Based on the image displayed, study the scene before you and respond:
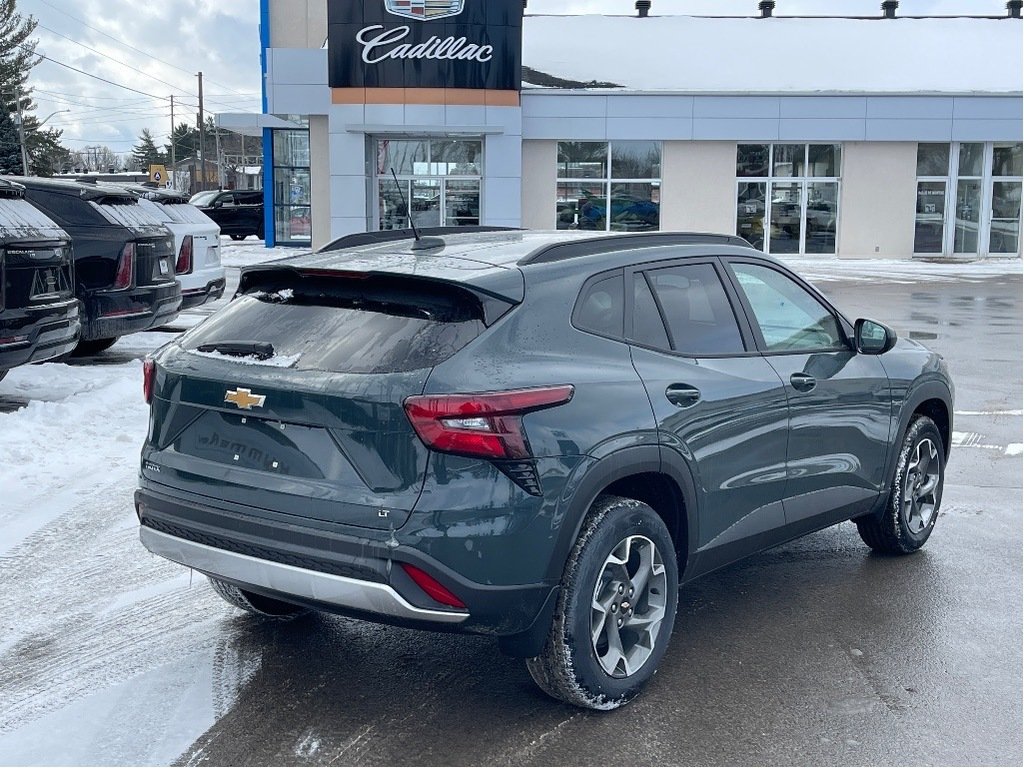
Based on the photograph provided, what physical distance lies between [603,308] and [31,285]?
5441 mm

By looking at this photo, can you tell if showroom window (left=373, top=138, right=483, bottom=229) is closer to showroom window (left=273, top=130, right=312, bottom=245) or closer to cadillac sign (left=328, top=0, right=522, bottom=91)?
cadillac sign (left=328, top=0, right=522, bottom=91)

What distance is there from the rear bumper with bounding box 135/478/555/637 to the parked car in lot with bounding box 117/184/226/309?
8.98 meters

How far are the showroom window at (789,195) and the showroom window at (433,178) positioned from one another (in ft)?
24.8

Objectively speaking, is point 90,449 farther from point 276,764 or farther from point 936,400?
point 936,400

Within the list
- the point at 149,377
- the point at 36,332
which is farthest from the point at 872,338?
the point at 36,332

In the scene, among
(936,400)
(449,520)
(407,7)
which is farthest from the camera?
(407,7)

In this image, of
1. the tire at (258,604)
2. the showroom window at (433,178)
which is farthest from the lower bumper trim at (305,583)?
the showroom window at (433,178)

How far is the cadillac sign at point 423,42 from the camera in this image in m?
29.0

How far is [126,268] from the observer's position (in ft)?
33.7

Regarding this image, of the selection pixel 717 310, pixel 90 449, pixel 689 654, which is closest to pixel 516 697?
pixel 689 654

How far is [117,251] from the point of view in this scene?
1020cm

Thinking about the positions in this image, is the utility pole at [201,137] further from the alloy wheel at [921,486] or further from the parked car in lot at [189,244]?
the alloy wheel at [921,486]

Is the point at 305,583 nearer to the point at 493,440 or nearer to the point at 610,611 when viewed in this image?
the point at 493,440

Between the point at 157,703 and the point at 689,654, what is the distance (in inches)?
82.4
